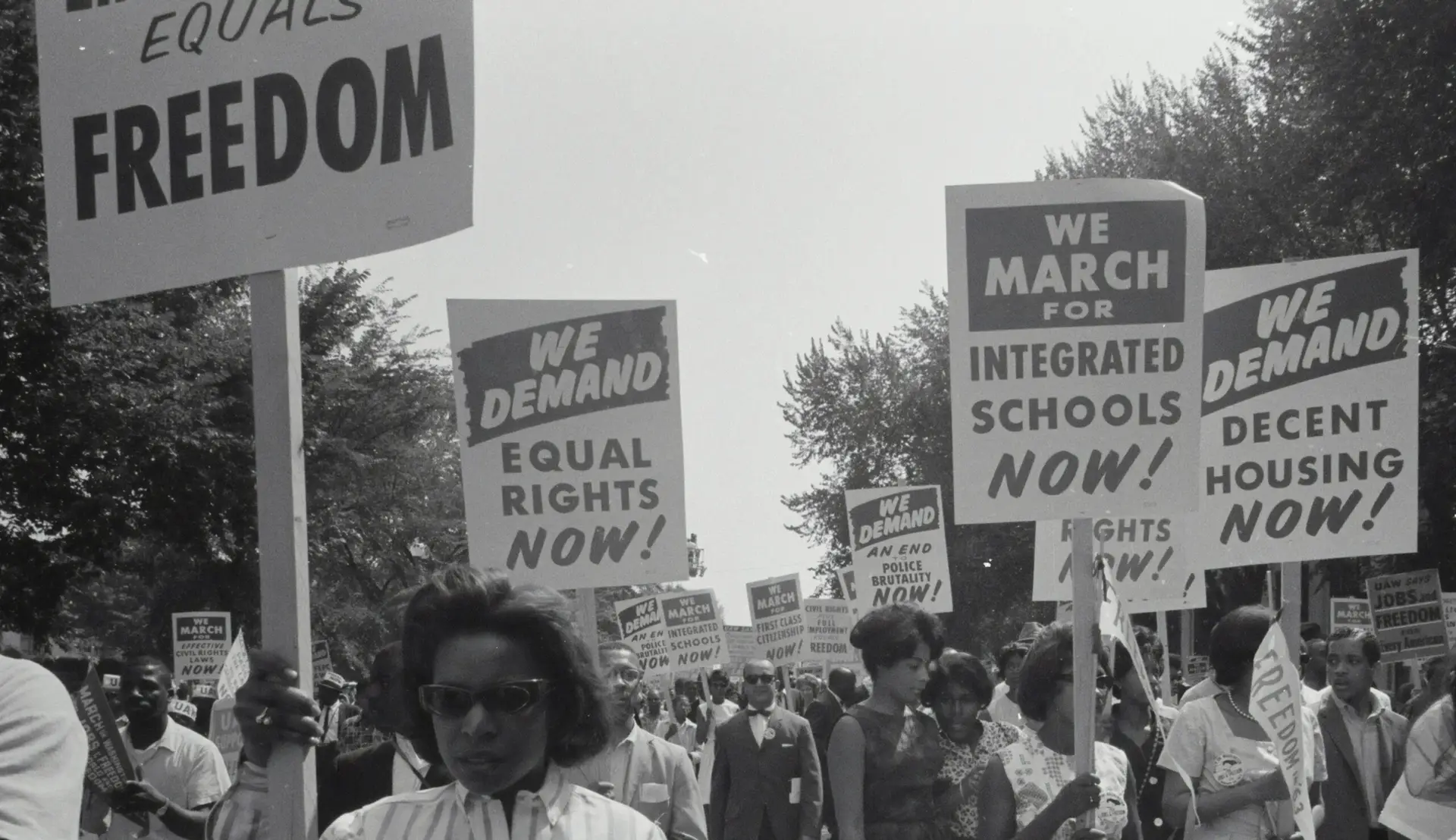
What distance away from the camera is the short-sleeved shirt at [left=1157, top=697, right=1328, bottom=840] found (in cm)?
700

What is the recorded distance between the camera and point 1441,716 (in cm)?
527

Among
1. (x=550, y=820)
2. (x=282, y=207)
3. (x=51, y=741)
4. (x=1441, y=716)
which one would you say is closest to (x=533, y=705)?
(x=550, y=820)

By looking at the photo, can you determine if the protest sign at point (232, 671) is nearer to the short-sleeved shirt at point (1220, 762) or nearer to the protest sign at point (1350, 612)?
the short-sleeved shirt at point (1220, 762)

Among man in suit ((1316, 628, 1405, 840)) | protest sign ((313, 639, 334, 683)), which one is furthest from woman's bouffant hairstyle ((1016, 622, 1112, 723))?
protest sign ((313, 639, 334, 683))

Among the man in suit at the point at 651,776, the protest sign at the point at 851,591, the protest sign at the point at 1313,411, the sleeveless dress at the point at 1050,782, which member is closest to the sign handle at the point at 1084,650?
the sleeveless dress at the point at 1050,782

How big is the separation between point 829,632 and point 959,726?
776 inches

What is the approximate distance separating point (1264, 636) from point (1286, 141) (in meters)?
25.6

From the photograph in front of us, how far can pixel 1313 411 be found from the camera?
31.9 ft

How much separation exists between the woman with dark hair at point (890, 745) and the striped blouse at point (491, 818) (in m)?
4.25

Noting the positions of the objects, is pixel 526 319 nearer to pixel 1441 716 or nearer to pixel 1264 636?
pixel 1264 636

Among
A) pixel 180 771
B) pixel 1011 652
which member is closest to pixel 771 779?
pixel 1011 652

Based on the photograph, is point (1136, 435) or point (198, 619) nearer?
point (1136, 435)

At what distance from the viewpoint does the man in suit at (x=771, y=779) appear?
36.6 ft

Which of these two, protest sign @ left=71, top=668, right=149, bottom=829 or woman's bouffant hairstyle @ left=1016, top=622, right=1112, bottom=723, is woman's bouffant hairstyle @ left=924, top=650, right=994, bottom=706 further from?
protest sign @ left=71, top=668, right=149, bottom=829
